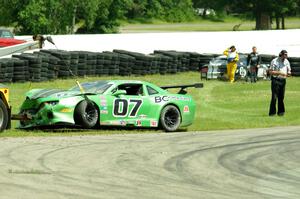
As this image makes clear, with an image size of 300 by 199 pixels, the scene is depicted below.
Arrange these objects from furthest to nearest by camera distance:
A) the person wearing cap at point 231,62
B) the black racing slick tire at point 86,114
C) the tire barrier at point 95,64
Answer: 1. the person wearing cap at point 231,62
2. the tire barrier at point 95,64
3. the black racing slick tire at point 86,114

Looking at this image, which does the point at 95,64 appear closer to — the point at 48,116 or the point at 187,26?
the point at 48,116

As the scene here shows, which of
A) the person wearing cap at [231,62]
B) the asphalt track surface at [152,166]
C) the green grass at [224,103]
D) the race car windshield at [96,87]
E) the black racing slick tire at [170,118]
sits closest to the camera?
the asphalt track surface at [152,166]

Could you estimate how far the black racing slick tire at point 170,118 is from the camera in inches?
714

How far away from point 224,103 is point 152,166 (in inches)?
549

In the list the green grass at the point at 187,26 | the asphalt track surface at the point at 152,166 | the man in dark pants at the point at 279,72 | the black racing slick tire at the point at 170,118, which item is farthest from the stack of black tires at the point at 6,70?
the green grass at the point at 187,26

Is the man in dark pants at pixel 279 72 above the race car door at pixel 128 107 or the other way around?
Result: above

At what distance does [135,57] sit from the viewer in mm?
34156

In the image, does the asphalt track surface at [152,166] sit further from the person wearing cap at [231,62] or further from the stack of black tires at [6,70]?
the person wearing cap at [231,62]

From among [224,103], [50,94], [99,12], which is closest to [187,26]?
[99,12]

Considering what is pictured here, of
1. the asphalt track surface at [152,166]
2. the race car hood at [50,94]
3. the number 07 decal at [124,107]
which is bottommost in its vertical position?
the asphalt track surface at [152,166]

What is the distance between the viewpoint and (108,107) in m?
17.3

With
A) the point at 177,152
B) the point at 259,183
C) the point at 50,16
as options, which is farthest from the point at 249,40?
the point at 259,183

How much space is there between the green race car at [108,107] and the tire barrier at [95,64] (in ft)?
35.0

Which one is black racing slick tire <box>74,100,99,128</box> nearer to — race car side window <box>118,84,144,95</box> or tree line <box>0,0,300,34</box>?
race car side window <box>118,84,144,95</box>
